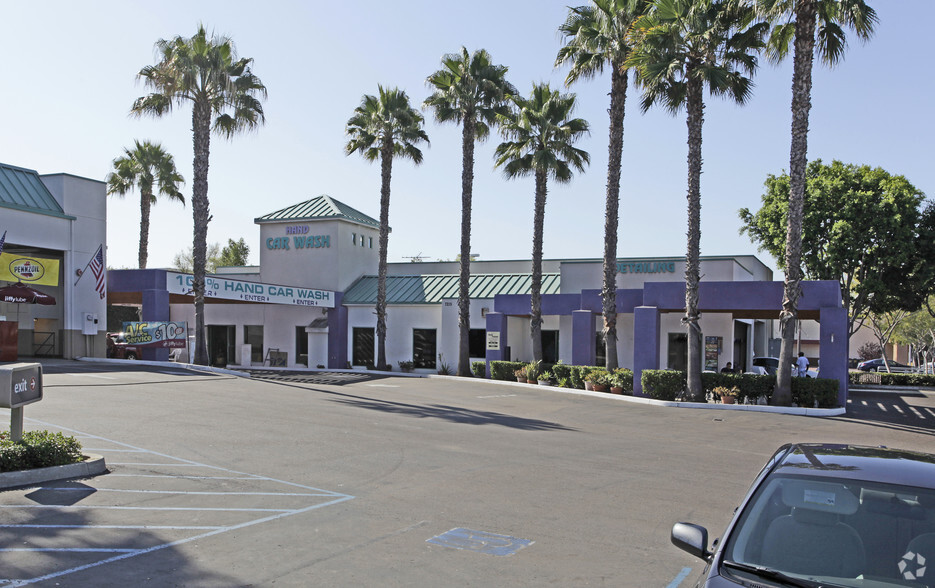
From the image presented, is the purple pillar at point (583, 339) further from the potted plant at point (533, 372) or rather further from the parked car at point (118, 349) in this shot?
the parked car at point (118, 349)

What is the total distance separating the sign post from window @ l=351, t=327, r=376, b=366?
2776 centimetres

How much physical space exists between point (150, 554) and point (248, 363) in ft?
111

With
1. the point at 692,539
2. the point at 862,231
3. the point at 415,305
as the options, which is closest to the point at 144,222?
the point at 415,305

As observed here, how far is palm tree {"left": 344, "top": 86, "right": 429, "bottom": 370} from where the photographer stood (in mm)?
35156

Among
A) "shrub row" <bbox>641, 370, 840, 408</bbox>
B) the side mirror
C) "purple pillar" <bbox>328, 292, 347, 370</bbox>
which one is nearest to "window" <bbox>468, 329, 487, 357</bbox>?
"purple pillar" <bbox>328, 292, 347, 370</bbox>

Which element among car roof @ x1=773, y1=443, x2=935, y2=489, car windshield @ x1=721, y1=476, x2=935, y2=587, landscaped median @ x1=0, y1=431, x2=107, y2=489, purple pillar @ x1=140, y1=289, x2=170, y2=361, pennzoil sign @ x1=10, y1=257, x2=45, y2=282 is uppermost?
pennzoil sign @ x1=10, y1=257, x2=45, y2=282

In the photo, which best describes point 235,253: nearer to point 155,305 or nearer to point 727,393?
point 155,305

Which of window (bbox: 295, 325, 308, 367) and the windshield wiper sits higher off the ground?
the windshield wiper

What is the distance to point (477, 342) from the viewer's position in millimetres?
35531

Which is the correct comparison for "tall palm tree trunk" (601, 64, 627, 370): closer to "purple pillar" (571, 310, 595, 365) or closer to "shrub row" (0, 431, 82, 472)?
"purple pillar" (571, 310, 595, 365)

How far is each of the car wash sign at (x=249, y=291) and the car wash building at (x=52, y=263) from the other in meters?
3.26

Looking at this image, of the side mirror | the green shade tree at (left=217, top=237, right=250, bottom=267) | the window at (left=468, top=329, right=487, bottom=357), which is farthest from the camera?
the green shade tree at (left=217, top=237, right=250, bottom=267)

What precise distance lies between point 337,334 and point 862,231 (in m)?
25.8

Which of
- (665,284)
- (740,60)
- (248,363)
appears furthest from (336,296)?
(740,60)
